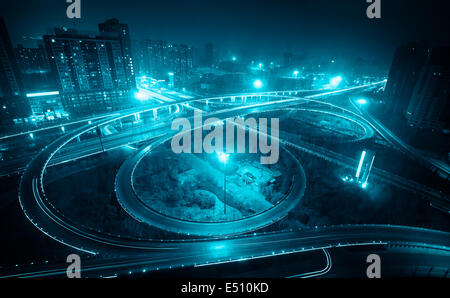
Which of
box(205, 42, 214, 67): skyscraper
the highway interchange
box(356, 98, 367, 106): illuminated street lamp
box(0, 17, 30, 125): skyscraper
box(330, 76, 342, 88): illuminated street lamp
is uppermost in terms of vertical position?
box(205, 42, 214, 67): skyscraper

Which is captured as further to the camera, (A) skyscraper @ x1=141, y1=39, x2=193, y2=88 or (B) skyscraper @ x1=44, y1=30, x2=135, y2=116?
(A) skyscraper @ x1=141, y1=39, x2=193, y2=88

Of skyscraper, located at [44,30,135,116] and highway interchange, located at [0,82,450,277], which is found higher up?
skyscraper, located at [44,30,135,116]

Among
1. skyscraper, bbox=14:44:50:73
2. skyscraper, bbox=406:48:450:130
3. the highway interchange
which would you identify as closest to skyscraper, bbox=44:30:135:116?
skyscraper, bbox=14:44:50:73

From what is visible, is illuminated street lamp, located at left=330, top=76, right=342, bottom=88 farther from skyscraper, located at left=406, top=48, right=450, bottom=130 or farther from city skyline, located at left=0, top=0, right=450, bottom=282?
skyscraper, located at left=406, top=48, right=450, bottom=130

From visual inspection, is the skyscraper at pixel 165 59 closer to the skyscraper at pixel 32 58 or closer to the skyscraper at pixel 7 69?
the skyscraper at pixel 32 58

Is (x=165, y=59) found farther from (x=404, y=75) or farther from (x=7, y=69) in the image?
(x=404, y=75)

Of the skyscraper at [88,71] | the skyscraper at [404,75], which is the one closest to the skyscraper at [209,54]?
the skyscraper at [88,71]
